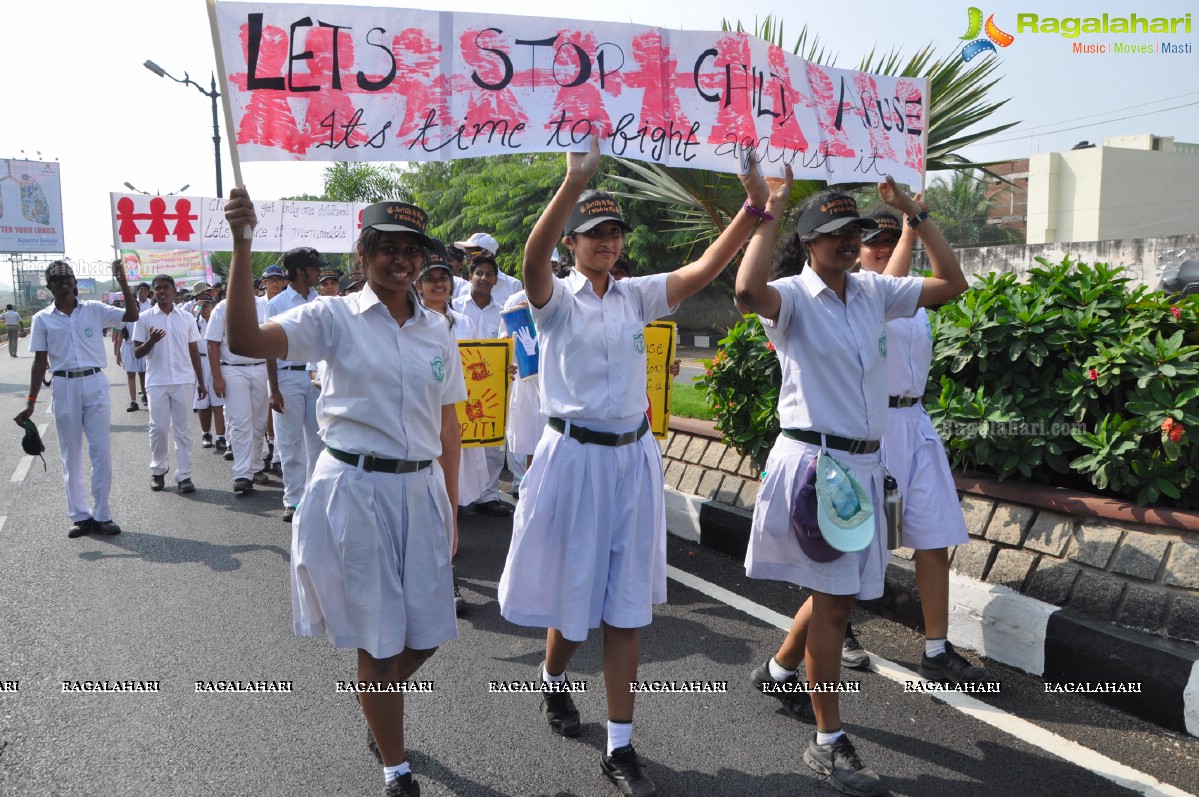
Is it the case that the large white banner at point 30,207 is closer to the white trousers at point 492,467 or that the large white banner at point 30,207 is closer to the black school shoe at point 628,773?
the white trousers at point 492,467

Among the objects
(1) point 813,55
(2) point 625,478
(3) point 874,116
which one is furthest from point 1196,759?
(1) point 813,55

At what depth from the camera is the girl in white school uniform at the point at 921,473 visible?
4.04m

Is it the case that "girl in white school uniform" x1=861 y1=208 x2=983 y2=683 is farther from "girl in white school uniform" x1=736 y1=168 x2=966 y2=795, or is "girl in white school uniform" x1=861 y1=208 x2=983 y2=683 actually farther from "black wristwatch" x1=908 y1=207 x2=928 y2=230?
"girl in white school uniform" x1=736 y1=168 x2=966 y2=795

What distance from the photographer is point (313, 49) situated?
12.6ft

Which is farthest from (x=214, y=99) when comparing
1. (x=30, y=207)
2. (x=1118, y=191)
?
(x=30, y=207)

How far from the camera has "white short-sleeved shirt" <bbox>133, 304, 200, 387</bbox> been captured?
9500 millimetres

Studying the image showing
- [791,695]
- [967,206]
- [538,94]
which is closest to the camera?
[791,695]

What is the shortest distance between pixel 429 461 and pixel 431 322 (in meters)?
0.48

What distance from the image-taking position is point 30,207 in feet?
193

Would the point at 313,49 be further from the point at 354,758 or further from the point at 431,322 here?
the point at 354,758

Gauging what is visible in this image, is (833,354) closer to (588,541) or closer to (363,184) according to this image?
(588,541)

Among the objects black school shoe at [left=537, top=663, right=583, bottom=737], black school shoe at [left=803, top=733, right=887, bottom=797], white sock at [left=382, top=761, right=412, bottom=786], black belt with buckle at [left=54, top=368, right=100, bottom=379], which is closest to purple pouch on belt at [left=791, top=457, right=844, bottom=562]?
black school shoe at [left=803, top=733, right=887, bottom=797]

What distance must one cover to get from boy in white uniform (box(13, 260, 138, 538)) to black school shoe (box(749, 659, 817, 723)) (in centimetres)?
533

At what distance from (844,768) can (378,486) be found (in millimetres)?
1801
